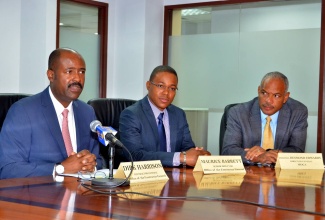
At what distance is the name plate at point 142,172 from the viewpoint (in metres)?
2.67

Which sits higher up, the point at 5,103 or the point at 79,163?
the point at 5,103

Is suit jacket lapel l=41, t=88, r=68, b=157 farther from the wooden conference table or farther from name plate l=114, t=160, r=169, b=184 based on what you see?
name plate l=114, t=160, r=169, b=184

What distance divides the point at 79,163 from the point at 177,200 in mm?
825

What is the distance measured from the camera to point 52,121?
128 inches

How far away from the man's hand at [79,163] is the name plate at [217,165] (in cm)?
59

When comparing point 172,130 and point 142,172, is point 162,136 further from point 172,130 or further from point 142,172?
point 142,172

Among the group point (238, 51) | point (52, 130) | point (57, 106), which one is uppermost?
point (238, 51)

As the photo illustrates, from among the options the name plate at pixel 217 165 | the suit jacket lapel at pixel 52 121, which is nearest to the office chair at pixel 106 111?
the suit jacket lapel at pixel 52 121

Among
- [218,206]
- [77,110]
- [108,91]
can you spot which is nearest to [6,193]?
[218,206]

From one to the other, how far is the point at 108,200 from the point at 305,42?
451 centimetres

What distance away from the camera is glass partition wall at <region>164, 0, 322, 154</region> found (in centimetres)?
625

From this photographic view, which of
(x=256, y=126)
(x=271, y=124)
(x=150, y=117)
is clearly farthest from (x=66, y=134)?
(x=271, y=124)

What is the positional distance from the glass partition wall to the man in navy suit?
3326 mm

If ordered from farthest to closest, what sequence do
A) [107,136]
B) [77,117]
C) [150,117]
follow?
[150,117]
[77,117]
[107,136]
